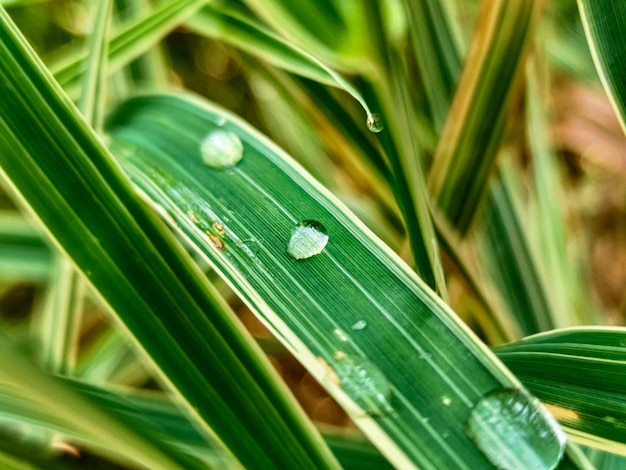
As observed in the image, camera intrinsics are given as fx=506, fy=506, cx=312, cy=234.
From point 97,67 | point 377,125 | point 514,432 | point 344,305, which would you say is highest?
point 97,67

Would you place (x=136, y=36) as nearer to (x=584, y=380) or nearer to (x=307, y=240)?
(x=307, y=240)

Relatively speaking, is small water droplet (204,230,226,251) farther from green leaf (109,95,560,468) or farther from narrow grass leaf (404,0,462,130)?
narrow grass leaf (404,0,462,130)

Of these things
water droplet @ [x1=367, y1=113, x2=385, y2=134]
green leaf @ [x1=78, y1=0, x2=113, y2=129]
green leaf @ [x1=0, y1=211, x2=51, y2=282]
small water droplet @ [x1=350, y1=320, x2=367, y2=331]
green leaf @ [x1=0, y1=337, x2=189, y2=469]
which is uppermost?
green leaf @ [x1=0, y1=211, x2=51, y2=282]

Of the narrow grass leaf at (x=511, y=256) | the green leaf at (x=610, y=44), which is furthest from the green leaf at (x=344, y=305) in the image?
the narrow grass leaf at (x=511, y=256)

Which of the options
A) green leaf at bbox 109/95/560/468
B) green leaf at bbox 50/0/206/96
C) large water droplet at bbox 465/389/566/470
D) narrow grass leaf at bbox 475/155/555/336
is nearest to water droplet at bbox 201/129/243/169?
green leaf at bbox 109/95/560/468

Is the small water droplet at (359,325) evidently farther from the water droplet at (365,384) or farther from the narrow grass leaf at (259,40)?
the narrow grass leaf at (259,40)

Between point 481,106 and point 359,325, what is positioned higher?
point 481,106

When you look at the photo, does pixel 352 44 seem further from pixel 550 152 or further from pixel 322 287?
pixel 550 152

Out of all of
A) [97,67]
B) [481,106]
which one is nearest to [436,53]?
[481,106]
